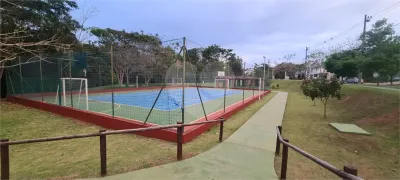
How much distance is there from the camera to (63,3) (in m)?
14.7

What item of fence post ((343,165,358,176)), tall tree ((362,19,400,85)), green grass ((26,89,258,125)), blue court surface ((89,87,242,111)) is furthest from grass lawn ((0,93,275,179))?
tall tree ((362,19,400,85))

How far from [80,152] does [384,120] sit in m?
10.8

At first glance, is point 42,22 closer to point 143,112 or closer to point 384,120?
point 143,112

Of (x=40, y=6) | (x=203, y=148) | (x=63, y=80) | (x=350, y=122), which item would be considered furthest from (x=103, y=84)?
(x=350, y=122)

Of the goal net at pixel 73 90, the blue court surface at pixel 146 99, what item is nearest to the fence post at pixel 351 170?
the blue court surface at pixel 146 99

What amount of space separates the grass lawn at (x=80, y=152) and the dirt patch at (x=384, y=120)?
5903 mm

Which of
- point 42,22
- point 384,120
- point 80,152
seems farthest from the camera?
point 42,22

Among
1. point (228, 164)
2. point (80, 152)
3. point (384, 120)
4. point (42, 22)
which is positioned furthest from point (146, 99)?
point (384, 120)

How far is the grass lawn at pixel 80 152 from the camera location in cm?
402

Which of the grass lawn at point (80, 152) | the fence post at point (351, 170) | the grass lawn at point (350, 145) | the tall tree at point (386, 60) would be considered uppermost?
the tall tree at point (386, 60)

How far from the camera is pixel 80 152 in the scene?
16.5 feet

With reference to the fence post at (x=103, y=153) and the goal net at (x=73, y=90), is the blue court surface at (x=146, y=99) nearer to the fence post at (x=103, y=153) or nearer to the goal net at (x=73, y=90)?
the goal net at (x=73, y=90)

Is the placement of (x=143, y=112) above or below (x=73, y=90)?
below

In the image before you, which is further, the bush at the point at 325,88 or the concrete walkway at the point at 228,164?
the bush at the point at 325,88
